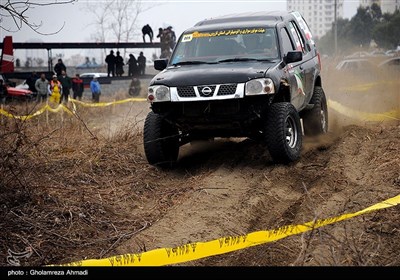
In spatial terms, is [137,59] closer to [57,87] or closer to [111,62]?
[111,62]

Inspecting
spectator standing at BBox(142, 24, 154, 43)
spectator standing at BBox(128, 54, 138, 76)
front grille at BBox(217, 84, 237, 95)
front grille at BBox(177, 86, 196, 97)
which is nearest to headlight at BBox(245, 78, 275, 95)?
front grille at BBox(217, 84, 237, 95)

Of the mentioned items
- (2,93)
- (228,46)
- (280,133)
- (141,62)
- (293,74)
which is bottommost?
(2,93)

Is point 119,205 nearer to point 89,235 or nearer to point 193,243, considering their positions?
point 89,235

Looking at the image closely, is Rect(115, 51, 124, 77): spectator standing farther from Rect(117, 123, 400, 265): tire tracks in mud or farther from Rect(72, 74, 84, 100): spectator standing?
Rect(117, 123, 400, 265): tire tracks in mud

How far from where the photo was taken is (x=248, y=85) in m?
8.09

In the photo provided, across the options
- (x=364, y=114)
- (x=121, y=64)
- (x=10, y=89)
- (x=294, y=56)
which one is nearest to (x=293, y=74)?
(x=294, y=56)

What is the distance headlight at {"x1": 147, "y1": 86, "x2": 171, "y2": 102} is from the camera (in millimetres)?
8320

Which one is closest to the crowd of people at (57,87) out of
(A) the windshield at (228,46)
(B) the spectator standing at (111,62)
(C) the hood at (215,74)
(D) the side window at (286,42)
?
(B) the spectator standing at (111,62)

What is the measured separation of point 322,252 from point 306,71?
5586 millimetres

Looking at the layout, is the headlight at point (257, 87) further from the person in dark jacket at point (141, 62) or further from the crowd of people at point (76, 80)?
the person in dark jacket at point (141, 62)

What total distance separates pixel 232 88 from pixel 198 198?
1.70 metres

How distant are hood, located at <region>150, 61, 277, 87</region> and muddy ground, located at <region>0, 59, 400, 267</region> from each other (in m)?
1.23

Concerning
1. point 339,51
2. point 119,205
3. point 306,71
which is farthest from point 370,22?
point 119,205

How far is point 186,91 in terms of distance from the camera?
27.0 feet
